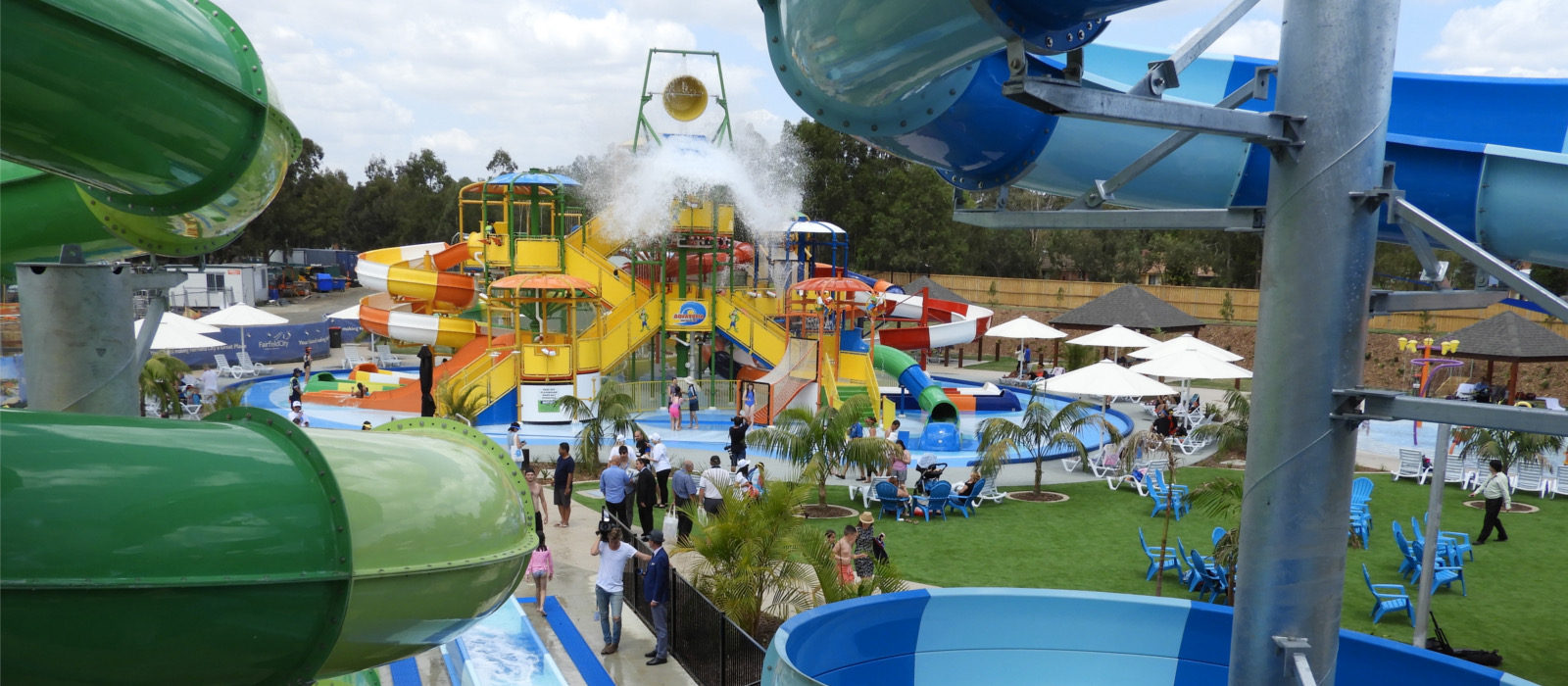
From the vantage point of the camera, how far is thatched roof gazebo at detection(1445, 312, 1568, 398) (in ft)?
68.9

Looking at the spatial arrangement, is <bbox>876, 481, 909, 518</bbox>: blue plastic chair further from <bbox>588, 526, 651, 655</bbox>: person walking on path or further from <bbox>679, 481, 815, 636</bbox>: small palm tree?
<bbox>588, 526, 651, 655</bbox>: person walking on path

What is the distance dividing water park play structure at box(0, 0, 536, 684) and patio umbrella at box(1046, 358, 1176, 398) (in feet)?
51.5

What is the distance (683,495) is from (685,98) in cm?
1589

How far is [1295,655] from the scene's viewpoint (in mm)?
3646

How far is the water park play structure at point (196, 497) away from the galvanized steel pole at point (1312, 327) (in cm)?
241

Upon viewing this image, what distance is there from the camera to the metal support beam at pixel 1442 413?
304 cm

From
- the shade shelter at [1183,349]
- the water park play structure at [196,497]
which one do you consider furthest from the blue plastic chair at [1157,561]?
the water park play structure at [196,497]

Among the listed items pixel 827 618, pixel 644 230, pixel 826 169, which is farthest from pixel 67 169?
pixel 826 169

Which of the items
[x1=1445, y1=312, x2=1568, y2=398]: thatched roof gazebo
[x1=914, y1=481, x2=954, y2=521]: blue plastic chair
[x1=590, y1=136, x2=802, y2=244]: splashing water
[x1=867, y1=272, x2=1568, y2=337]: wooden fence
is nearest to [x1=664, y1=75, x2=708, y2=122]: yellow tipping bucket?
[x1=590, y1=136, x2=802, y2=244]: splashing water

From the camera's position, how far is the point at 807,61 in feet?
10.3

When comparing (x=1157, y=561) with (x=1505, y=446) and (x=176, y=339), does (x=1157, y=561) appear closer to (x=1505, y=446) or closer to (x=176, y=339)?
(x=1505, y=446)

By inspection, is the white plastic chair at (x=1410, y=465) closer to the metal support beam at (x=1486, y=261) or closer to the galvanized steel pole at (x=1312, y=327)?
the galvanized steel pole at (x=1312, y=327)

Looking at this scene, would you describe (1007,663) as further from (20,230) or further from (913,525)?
(913,525)

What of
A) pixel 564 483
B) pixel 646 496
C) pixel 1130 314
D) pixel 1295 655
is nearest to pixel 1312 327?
pixel 1295 655
